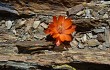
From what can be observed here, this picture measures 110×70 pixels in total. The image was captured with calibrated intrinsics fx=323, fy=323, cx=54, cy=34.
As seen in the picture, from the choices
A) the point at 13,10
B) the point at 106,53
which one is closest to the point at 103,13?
the point at 106,53

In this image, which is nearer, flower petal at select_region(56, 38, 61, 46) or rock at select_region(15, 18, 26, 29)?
flower petal at select_region(56, 38, 61, 46)

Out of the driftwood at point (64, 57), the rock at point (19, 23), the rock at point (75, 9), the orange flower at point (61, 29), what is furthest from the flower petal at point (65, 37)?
the rock at point (19, 23)

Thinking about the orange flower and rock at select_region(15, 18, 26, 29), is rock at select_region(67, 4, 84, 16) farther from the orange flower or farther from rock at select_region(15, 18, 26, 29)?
rock at select_region(15, 18, 26, 29)

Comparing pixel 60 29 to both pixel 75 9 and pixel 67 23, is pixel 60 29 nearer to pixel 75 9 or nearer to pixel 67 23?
pixel 67 23

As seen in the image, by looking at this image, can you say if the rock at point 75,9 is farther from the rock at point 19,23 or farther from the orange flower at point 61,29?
the rock at point 19,23

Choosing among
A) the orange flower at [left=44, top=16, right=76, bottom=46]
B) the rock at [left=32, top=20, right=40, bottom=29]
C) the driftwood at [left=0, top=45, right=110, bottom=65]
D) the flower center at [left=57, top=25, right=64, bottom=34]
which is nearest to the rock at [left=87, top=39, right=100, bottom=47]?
the driftwood at [left=0, top=45, right=110, bottom=65]

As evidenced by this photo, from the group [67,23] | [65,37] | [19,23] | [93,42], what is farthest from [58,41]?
[19,23]
